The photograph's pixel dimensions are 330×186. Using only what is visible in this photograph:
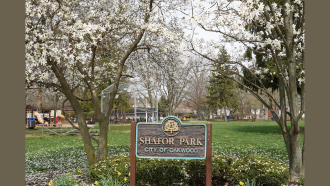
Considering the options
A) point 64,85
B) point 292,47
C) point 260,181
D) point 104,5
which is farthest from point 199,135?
point 104,5

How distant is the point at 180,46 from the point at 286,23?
2.43 metres

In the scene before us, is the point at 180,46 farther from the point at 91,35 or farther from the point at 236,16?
the point at 91,35

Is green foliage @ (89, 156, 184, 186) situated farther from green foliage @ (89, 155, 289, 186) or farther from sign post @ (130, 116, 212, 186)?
sign post @ (130, 116, 212, 186)

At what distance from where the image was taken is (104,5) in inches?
295

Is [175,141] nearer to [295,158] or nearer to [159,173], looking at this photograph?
[159,173]

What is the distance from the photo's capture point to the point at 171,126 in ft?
16.2

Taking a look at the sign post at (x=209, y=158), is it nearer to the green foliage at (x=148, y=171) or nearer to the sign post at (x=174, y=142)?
the sign post at (x=174, y=142)

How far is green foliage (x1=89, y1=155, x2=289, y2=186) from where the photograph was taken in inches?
204

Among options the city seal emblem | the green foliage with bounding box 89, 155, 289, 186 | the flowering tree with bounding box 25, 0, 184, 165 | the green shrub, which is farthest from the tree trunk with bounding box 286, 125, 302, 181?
the flowering tree with bounding box 25, 0, 184, 165

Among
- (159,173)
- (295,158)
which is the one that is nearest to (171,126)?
(159,173)

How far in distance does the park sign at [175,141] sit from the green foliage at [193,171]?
2.21 feet

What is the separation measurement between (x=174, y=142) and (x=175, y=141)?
0.03 metres

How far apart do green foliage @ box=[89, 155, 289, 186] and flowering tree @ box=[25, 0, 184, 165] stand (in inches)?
67.3

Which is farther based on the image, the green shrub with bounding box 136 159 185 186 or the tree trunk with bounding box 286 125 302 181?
the tree trunk with bounding box 286 125 302 181
